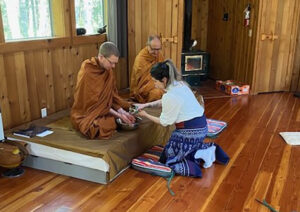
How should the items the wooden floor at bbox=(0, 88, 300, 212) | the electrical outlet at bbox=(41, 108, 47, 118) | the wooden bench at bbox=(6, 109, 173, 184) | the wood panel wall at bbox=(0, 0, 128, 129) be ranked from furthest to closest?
the electrical outlet at bbox=(41, 108, 47, 118), the wood panel wall at bbox=(0, 0, 128, 129), the wooden bench at bbox=(6, 109, 173, 184), the wooden floor at bbox=(0, 88, 300, 212)

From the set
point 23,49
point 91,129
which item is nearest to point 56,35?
point 23,49

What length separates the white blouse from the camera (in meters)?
2.67

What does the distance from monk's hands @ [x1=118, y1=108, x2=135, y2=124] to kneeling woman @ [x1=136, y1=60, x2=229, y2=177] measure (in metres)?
0.28

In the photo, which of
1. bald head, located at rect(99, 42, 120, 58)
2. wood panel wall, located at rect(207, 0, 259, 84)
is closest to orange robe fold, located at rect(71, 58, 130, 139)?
bald head, located at rect(99, 42, 120, 58)

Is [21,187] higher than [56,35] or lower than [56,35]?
lower

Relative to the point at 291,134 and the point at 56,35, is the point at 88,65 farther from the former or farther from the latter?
the point at 291,134

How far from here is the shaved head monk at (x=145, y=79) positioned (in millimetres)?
4078

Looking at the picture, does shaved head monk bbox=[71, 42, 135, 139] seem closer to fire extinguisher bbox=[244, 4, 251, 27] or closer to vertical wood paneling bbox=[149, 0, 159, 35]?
vertical wood paneling bbox=[149, 0, 159, 35]

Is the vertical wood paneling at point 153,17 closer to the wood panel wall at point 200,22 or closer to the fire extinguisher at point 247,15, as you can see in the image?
the fire extinguisher at point 247,15

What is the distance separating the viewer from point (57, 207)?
2.35m

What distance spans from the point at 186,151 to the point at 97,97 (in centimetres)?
95

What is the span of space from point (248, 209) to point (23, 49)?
8.51 feet

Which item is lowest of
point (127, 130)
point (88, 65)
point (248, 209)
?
point (248, 209)

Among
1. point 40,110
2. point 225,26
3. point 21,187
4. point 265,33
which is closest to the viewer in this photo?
point 21,187
